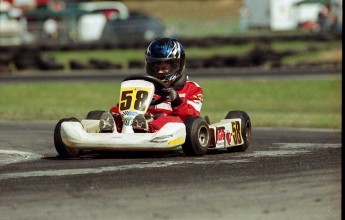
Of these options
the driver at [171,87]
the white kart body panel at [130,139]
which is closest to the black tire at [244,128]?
the driver at [171,87]

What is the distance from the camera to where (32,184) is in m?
7.18

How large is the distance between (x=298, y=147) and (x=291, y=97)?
11.9m

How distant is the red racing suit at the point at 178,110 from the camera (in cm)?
928

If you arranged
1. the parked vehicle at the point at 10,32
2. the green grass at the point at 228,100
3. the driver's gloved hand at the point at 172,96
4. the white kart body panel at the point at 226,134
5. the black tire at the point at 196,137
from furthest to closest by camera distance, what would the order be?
the parked vehicle at the point at 10,32 < the green grass at the point at 228,100 < the white kart body panel at the point at 226,134 < the driver's gloved hand at the point at 172,96 < the black tire at the point at 196,137

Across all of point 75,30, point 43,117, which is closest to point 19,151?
point 43,117

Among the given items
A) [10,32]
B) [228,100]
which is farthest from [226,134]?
[10,32]

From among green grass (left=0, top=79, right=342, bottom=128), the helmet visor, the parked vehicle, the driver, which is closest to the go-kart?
the driver

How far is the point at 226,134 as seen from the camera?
32.2 ft

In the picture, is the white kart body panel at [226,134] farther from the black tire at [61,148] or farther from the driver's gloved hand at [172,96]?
the black tire at [61,148]

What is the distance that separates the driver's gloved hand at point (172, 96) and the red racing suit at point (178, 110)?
6 cm

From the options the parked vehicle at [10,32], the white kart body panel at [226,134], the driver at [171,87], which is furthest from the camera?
the parked vehicle at [10,32]

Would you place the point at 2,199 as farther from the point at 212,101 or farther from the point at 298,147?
the point at 212,101

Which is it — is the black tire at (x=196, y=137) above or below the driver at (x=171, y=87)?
below

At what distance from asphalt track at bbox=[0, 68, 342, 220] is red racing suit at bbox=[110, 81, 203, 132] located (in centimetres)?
32
